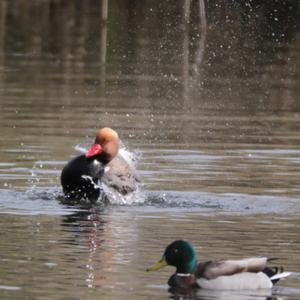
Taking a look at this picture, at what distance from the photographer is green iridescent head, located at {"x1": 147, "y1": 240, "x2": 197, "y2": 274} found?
416 inches

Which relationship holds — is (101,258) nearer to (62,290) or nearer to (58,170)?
(62,290)

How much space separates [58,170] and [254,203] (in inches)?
118

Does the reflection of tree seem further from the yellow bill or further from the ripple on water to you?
the yellow bill

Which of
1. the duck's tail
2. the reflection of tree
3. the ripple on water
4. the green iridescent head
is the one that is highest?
the reflection of tree

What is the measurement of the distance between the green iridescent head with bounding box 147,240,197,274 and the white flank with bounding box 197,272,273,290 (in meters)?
0.23

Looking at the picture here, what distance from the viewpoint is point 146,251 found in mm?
11797

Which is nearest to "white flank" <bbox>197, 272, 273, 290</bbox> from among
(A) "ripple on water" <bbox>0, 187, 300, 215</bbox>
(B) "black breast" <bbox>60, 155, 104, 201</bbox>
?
(A) "ripple on water" <bbox>0, 187, 300, 215</bbox>

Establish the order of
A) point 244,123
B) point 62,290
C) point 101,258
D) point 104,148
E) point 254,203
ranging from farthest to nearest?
point 244,123, point 104,148, point 254,203, point 101,258, point 62,290

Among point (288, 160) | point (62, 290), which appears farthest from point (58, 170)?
point (62, 290)

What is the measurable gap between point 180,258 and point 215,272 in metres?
0.31

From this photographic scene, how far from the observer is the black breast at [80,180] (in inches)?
595

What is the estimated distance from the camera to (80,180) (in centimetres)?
1516

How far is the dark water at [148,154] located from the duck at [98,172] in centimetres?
19

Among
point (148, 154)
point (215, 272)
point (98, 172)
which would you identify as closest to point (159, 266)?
point (215, 272)
